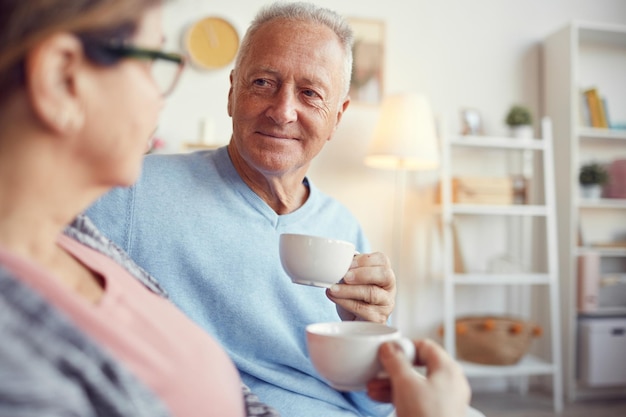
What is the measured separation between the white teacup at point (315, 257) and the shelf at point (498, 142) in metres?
2.46

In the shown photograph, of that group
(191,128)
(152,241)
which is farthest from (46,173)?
(191,128)

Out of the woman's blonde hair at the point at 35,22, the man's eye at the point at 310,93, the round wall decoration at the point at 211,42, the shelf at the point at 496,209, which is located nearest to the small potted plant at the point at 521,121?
the shelf at the point at 496,209

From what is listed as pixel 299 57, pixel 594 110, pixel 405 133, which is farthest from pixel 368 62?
pixel 299 57

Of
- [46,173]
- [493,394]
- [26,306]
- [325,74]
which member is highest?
[325,74]

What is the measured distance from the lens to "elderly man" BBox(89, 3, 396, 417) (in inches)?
43.8

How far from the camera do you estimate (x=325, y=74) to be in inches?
50.8

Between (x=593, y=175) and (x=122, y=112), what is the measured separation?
3.47 meters

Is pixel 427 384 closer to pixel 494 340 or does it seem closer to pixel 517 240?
pixel 494 340

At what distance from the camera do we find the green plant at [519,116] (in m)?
3.30

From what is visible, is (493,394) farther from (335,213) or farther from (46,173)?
(46,173)

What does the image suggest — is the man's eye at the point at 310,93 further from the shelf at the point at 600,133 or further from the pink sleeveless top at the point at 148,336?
the shelf at the point at 600,133

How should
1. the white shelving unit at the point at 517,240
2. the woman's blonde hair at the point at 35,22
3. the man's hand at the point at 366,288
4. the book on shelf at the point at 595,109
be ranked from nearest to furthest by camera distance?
the woman's blonde hair at the point at 35,22 → the man's hand at the point at 366,288 → the white shelving unit at the point at 517,240 → the book on shelf at the point at 595,109

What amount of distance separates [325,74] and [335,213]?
345 millimetres

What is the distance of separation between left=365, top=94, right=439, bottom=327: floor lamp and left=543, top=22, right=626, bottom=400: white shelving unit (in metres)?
0.96
